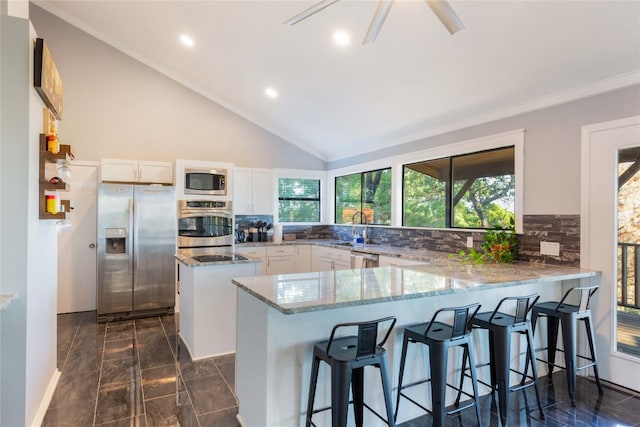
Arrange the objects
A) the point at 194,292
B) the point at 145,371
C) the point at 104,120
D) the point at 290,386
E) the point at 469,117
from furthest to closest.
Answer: the point at 104,120
the point at 469,117
the point at 194,292
the point at 145,371
the point at 290,386

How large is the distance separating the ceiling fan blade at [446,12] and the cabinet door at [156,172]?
442 centimetres

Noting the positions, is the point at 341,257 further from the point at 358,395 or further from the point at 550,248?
the point at 358,395

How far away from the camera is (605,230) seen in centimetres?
284

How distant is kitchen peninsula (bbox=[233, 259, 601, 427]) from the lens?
189 centimetres

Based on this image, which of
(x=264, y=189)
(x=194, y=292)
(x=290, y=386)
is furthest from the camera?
(x=264, y=189)

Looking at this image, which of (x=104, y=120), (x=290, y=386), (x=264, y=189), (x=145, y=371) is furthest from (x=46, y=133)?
(x=264, y=189)

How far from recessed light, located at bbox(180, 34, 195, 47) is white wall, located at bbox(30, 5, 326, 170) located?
122 cm

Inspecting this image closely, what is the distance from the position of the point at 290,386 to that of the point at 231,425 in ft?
2.15

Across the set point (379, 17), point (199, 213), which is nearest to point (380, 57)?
point (379, 17)

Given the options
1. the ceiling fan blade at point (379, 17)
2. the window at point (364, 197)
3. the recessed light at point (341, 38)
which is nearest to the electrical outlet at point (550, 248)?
the window at point (364, 197)

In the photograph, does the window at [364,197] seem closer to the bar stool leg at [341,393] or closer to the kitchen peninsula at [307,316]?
the kitchen peninsula at [307,316]

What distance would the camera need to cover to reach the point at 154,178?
16.7ft

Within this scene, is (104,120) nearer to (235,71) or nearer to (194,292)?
(235,71)

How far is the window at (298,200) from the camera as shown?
620 centimetres
